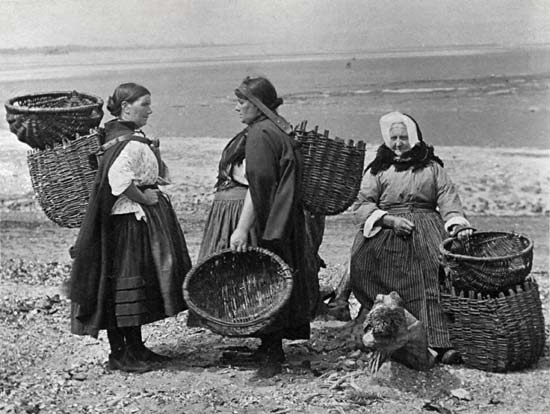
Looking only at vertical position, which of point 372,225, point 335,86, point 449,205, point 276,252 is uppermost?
point 335,86

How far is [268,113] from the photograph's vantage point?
411 centimetres

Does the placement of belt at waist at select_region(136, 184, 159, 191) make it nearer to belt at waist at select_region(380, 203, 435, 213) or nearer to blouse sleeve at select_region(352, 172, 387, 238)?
blouse sleeve at select_region(352, 172, 387, 238)

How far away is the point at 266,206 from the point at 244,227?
16 centimetres

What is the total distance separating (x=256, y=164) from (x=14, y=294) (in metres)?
3.33

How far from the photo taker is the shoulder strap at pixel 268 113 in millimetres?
4102

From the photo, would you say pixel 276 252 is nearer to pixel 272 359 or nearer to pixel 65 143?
pixel 272 359

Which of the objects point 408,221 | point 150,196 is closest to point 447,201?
point 408,221

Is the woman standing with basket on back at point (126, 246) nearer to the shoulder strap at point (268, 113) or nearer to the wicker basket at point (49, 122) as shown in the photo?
the wicker basket at point (49, 122)

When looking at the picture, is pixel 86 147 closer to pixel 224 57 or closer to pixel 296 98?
pixel 224 57

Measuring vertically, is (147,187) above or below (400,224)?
above

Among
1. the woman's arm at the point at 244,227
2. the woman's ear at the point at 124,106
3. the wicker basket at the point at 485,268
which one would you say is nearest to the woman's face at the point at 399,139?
the wicker basket at the point at 485,268

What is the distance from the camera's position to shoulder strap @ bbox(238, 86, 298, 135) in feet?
13.5

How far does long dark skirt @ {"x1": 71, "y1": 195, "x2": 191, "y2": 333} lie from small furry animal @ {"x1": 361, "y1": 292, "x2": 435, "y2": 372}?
1.08m

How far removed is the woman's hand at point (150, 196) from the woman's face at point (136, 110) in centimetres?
37
